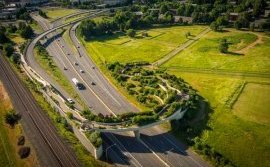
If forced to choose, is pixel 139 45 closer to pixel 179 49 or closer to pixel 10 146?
pixel 179 49

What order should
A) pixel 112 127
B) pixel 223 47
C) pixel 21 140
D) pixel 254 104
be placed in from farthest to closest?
pixel 223 47 → pixel 254 104 → pixel 112 127 → pixel 21 140

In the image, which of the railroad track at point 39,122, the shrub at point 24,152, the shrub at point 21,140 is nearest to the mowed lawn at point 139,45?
the railroad track at point 39,122

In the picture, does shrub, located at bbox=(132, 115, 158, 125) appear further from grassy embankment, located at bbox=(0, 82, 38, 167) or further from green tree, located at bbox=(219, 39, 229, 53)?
green tree, located at bbox=(219, 39, 229, 53)

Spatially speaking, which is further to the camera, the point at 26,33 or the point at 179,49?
the point at 26,33

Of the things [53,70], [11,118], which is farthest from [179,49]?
[11,118]

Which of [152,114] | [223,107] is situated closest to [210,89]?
[223,107]

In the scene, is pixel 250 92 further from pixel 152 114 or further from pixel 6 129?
pixel 6 129

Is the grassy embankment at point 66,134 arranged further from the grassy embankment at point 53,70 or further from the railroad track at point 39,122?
the grassy embankment at point 53,70

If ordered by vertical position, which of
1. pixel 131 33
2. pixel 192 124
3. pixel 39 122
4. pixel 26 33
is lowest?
pixel 192 124
